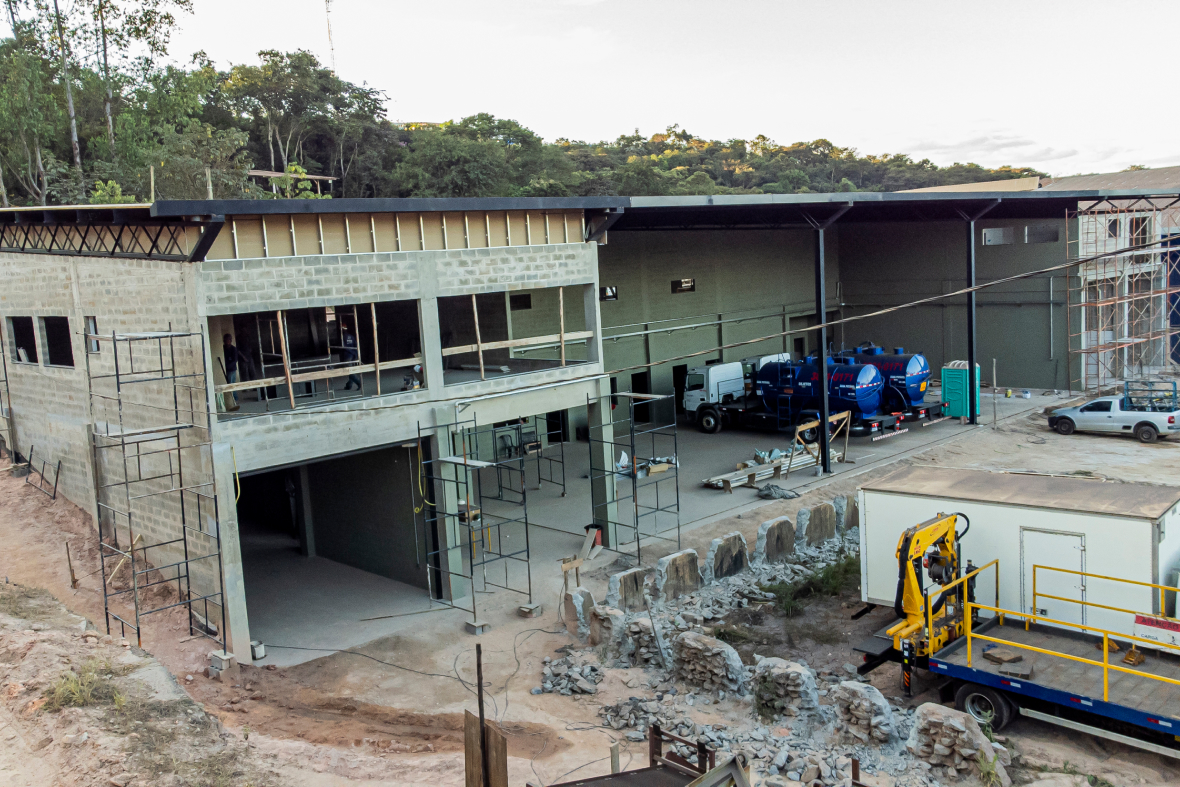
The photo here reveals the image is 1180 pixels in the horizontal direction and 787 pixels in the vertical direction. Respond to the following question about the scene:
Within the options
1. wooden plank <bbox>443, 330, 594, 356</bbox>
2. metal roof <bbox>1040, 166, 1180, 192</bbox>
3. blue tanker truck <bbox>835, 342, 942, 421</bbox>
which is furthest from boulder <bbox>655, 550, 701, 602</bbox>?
metal roof <bbox>1040, 166, 1180, 192</bbox>

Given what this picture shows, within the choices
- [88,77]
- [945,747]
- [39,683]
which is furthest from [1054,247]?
[88,77]

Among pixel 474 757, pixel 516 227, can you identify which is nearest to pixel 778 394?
pixel 516 227

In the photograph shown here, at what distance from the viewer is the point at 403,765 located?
1164 centimetres

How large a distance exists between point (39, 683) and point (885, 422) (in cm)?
2530

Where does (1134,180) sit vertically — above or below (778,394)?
above

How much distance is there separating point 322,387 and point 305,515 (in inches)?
122

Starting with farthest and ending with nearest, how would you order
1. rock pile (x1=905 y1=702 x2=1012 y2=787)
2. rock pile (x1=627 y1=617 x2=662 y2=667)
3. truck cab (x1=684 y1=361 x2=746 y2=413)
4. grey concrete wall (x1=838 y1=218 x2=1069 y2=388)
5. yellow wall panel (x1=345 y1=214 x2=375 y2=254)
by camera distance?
grey concrete wall (x1=838 y1=218 x2=1069 y2=388) < truck cab (x1=684 y1=361 x2=746 y2=413) < yellow wall panel (x1=345 y1=214 x2=375 y2=254) < rock pile (x1=627 y1=617 x2=662 y2=667) < rock pile (x1=905 y1=702 x2=1012 y2=787)

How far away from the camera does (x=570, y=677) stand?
14.3 metres

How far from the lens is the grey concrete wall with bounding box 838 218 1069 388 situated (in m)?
37.1

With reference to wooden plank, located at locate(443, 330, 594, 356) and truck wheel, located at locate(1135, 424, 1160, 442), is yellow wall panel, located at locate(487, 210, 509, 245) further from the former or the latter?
truck wheel, located at locate(1135, 424, 1160, 442)

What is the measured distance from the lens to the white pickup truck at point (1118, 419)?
1119 inches

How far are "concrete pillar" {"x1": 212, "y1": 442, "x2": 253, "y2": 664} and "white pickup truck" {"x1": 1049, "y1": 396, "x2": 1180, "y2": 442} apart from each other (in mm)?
26789

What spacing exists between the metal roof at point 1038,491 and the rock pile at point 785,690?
150 inches

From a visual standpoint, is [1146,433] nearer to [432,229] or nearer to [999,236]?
[999,236]
